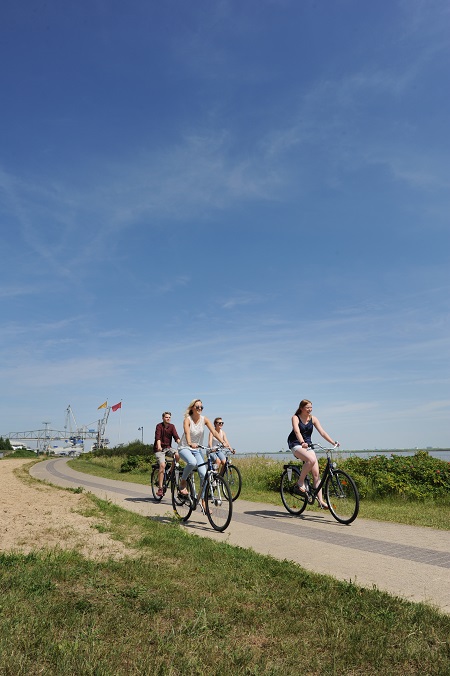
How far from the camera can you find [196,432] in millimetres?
8758

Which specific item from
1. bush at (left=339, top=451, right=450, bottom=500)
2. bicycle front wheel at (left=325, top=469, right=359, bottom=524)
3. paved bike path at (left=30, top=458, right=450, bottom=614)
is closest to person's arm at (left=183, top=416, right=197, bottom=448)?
paved bike path at (left=30, top=458, right=450, bottom=614)

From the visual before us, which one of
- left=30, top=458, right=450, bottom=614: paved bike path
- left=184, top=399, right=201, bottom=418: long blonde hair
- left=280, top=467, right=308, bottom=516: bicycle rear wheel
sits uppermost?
left=184, top=399, right=201, bottom=418: long blonde hair

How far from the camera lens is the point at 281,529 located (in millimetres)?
7941

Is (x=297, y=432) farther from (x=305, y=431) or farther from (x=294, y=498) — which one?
(x=294, y=498)

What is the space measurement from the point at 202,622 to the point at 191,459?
16.2 feet

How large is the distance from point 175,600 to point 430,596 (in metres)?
2.31

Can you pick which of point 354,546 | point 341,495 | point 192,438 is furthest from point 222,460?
point 354,546

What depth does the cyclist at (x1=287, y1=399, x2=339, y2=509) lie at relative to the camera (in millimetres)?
8758

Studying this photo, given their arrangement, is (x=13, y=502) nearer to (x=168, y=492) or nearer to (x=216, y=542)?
(x=168, y=492)

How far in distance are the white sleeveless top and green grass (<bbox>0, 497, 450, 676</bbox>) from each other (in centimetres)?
344

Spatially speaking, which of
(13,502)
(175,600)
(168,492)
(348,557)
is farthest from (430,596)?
(168,492)

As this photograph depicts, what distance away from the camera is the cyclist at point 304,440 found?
345 inches

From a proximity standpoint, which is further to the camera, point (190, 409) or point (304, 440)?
point (304, 440)

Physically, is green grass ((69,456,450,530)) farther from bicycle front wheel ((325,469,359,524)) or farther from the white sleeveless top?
the white sleeveless top
